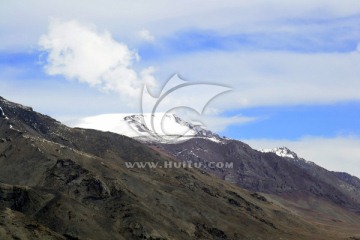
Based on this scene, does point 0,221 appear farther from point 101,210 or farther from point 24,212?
point 101,210

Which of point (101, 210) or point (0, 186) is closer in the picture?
point (0, 186)

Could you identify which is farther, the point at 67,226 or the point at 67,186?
the point at 67,186

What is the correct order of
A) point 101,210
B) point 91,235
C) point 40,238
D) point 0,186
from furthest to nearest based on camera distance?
point 101,210
point 0,186
point 91,235
point 40,238

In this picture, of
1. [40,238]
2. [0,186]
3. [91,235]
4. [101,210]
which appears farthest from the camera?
[101,210]

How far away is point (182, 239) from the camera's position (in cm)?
18350

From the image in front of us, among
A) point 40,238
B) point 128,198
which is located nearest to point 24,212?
point 40,238

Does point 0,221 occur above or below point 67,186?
below

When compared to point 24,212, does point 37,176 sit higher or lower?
higher

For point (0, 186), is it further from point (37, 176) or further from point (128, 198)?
point (128, 198)

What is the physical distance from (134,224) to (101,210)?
15147 mm

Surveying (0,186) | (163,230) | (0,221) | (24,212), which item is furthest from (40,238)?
(163,230)

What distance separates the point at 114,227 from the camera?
17488 cm

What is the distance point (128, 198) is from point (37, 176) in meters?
33.4

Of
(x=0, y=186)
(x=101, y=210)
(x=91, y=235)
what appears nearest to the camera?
(x=91, y=235)
